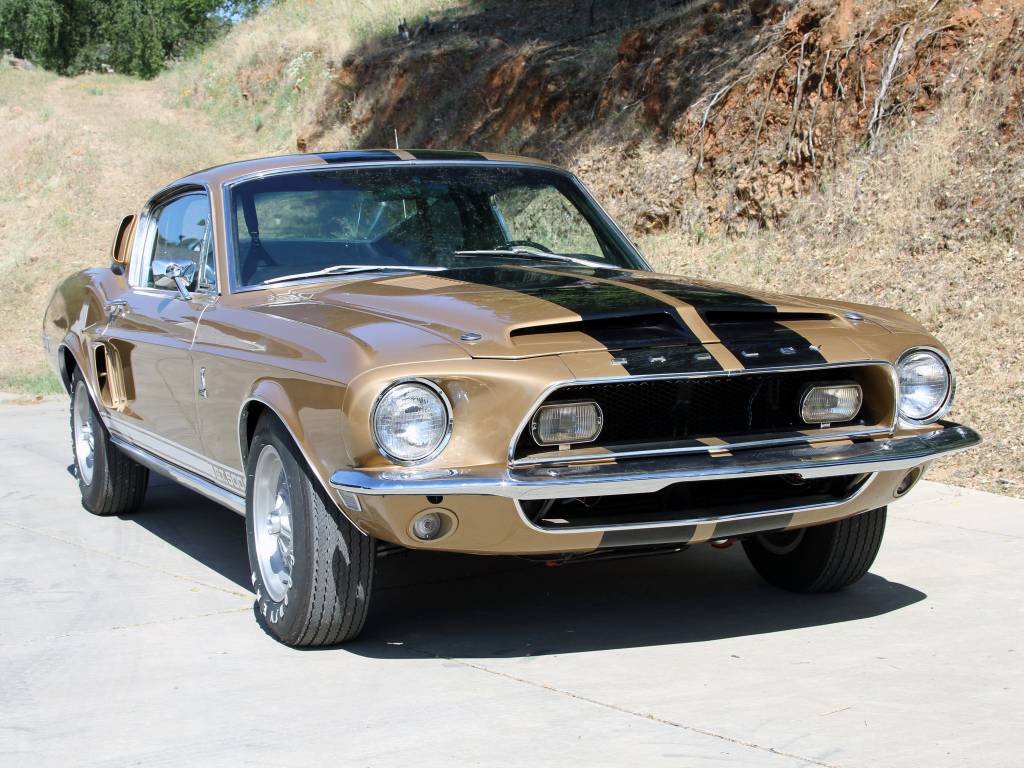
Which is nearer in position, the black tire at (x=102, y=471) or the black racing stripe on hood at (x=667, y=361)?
the black racing stripe on hood at (x=667, y=361)

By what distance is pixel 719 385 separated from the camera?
3.57 meters

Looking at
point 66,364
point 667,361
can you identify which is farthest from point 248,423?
point 66,364

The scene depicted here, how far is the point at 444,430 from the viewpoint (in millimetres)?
3227

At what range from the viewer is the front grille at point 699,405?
3.41 meters

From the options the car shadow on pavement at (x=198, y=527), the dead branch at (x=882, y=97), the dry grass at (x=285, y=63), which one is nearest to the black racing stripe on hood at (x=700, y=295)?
the car shadow on pavement at (x=198, y=527)

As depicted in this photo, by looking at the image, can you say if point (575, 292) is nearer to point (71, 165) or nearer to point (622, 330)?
point (622, 330)

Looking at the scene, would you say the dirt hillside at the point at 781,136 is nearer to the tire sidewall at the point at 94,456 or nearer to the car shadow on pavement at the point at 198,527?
the car shadow on pavement at the point at 198,527

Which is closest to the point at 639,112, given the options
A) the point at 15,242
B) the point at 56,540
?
the point at 56,540

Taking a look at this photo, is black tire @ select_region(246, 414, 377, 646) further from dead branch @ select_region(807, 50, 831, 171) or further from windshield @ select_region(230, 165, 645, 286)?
dead branch @ select_region(807, 50, 831, 171)

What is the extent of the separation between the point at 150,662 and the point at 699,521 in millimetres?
1854

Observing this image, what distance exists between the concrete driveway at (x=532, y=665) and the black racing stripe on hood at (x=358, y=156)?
175 centimetres

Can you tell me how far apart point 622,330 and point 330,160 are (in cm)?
190

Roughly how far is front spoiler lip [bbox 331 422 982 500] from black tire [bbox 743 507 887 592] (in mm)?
569

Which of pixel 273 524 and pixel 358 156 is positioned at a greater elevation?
pixel 358 156
